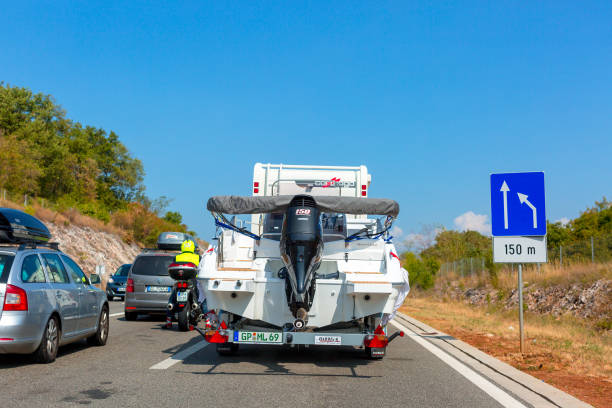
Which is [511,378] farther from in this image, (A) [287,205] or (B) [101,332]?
(B) [101,332]

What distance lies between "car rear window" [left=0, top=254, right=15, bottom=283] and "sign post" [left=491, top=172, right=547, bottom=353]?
7.81 m

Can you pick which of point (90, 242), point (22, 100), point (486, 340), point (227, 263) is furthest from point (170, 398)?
point (22, 100)

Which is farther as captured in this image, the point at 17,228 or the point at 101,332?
the point at 101,332

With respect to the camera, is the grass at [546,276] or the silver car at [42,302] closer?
the silver car at [42,302]

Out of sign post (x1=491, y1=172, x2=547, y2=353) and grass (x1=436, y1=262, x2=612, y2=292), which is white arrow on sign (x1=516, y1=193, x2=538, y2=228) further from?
grass (x1=436, y1=262, x2=612, y2=292)

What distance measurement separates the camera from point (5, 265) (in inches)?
352

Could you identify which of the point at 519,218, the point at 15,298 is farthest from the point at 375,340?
the point at 15,298

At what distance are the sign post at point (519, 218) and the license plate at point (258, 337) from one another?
4898 millimetres

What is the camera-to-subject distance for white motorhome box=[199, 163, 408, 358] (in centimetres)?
866

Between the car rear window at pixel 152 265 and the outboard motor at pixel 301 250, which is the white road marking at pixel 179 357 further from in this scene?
the car rear window at pixel 152 265

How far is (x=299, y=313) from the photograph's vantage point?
8750mm

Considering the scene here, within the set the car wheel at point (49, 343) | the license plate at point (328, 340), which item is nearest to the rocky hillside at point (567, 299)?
the license plate at point (328, 340)

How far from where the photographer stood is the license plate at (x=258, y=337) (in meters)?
8.59

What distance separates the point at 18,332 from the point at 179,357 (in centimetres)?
259
